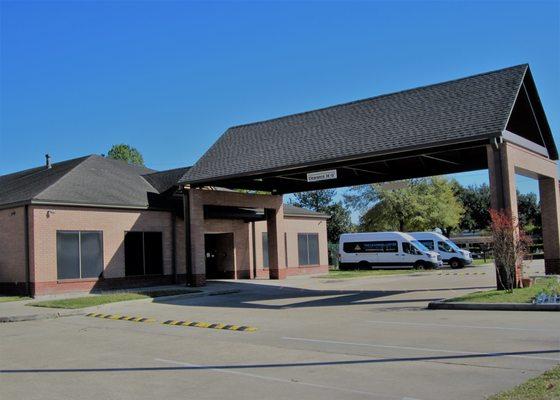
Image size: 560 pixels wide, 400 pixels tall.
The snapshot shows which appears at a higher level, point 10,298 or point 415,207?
point 415,207

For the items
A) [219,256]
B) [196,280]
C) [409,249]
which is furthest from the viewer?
[409,249]

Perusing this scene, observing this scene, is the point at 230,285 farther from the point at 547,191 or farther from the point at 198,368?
the point at 198,368

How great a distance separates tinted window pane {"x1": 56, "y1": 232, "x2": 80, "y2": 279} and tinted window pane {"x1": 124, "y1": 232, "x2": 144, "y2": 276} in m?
2.47

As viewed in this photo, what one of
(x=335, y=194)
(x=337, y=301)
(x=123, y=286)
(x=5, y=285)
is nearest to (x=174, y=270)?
(x=123, y=286)

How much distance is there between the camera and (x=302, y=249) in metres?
36.2

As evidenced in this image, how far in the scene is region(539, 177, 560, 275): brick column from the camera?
77.5 feet

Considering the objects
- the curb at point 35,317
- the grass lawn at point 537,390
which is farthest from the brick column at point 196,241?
the grass lawn at point 537,390

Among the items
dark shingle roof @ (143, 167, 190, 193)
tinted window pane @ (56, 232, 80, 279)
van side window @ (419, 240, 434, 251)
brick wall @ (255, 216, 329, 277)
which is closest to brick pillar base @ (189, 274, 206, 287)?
tinted window pane @ (56, 232, 80, 279)

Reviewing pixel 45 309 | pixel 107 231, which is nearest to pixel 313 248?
pixel 107 231

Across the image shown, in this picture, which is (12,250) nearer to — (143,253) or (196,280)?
(143,253)

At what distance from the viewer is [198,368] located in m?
8.71

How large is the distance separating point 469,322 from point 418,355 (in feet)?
13.2

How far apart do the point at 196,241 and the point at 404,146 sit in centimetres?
1087

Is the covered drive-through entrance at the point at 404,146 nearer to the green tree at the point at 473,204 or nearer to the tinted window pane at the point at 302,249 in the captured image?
the tinted window pane at the point at 302,249
